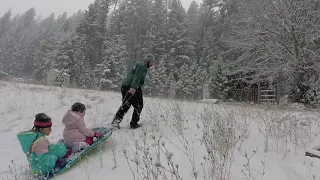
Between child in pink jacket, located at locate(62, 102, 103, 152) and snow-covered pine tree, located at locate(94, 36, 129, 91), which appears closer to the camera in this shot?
child in pink jacket, located at locate(62, 102, 103, 152)

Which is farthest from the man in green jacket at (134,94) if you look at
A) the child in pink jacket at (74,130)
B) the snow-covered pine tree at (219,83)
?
the snow-covered pine tree at (219,83)

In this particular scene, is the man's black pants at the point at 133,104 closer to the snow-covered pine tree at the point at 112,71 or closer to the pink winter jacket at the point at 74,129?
the pink winter jacket at the point at 74,129

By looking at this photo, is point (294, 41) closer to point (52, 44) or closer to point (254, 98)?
point (254, 98)

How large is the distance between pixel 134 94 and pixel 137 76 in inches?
15.0

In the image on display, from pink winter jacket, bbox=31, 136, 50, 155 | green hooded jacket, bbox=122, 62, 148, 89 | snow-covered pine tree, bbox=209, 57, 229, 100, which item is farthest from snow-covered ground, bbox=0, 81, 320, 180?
snow-covered pine tree, bbox=209, 57, 229, 100

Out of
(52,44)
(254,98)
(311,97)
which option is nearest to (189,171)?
(311,97)

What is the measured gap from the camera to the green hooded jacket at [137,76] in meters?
5.48

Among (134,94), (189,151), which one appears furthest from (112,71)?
(189,151)

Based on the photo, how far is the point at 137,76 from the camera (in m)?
5.53

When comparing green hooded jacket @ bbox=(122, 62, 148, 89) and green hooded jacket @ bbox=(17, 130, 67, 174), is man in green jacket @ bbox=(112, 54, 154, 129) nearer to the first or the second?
green hooded jacket @ bbox=(122, 62, 148, 89)

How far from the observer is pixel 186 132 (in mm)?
5137

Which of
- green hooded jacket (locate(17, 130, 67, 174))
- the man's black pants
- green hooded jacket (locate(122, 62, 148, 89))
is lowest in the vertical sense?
green hooded jacket (locate(17, 130, 67, 174))

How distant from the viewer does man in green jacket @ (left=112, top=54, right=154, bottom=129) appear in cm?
552

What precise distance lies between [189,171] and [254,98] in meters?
18.5
